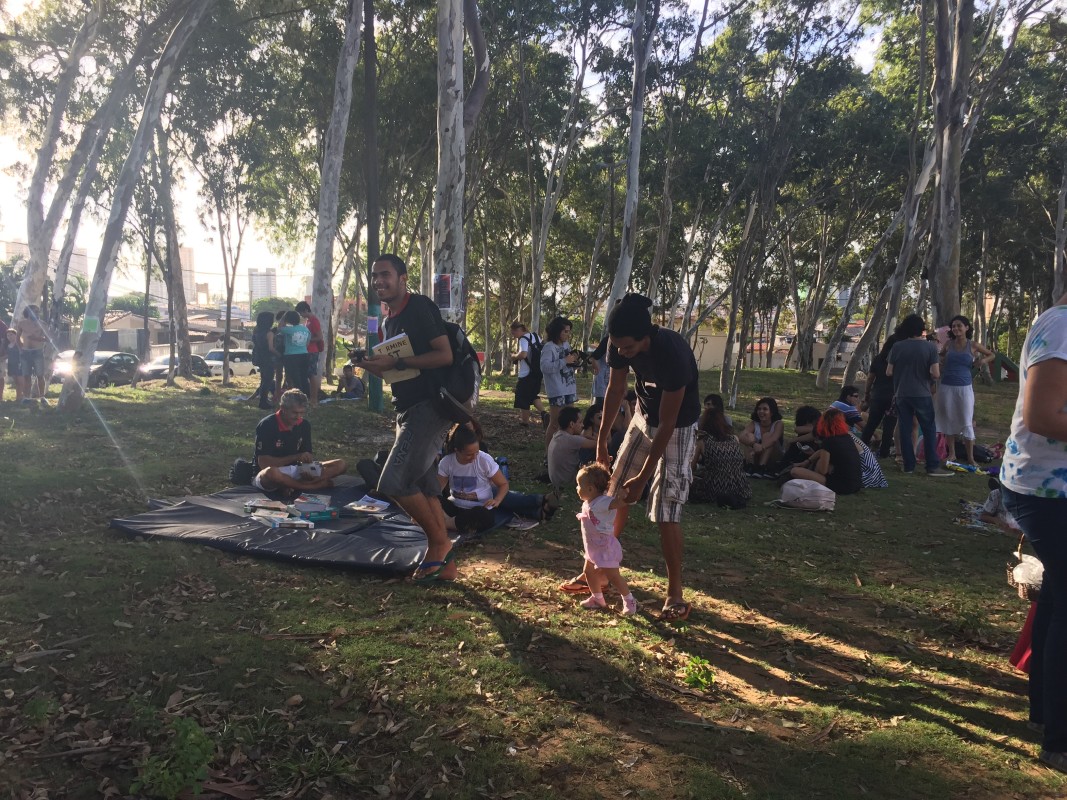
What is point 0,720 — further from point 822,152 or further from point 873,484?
point 822,152

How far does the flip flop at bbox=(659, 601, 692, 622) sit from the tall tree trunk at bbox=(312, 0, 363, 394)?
35.8ft

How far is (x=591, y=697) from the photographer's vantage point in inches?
137

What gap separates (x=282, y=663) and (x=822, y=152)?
68.7 feet

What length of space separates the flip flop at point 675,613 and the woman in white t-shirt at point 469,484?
2.17 meters

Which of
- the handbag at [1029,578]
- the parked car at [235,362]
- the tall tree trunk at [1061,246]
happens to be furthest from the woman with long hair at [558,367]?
the parked car at [235,362]

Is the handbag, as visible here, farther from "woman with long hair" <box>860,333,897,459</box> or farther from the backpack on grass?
"woman with long hair" <box>860,333,897,459</box>

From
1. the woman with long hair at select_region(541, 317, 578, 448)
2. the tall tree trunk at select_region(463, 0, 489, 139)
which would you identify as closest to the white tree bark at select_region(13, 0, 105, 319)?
the tall tree trunk at select_region(463, 0, 489, 139)

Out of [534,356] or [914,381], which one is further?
[534,356]

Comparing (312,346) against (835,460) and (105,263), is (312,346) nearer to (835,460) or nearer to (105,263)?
(105,263)

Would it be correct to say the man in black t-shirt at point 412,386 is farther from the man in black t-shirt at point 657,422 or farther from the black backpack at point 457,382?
the man in black t-shirt at point 657,422

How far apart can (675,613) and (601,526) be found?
0.67m

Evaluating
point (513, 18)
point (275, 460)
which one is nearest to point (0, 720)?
point (275, 460)

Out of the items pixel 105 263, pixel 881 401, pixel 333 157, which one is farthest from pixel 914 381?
pixel 105 263

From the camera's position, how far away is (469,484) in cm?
645
